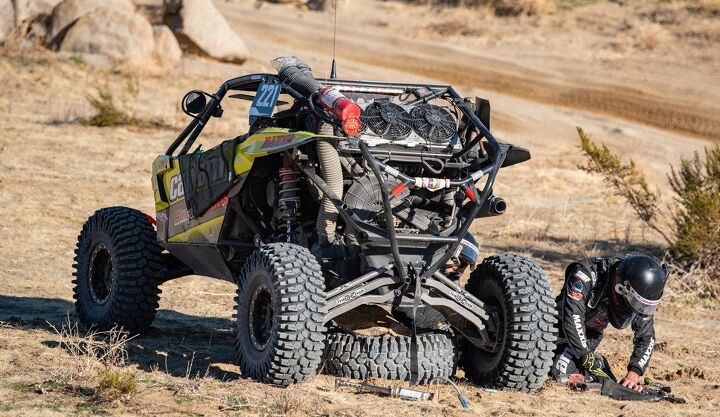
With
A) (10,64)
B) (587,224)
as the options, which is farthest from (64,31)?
(587,224)

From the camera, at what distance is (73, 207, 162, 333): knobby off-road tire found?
31.2 ft

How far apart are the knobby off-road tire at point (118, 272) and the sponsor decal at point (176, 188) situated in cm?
40

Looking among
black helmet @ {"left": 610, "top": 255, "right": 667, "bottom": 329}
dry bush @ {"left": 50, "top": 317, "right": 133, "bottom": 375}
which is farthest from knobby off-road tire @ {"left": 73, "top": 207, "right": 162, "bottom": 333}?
black helmet @ {"left": 610, "top": 255, "right": 667, "bottom": 329}

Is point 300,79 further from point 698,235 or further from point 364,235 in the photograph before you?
point 698,235

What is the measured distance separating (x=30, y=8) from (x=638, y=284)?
19154 millimetres

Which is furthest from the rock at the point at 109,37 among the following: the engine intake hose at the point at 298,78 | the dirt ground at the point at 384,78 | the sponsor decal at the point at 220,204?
the engine intake hose at the point at 298,78

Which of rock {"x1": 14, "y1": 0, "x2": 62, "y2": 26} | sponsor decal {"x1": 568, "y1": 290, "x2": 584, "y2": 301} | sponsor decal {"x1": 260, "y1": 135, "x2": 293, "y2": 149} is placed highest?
sponsor decal {"x1": 260, "y1": 135, "x2": 293, "y2": 149}

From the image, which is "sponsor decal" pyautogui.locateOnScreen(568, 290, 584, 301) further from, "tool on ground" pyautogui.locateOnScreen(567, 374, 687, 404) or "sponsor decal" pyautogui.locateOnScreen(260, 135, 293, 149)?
"sponsor decal" pyautogui.locateOnScreen(260, 135, 293, 149)

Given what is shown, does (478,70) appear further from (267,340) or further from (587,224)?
(267,340)

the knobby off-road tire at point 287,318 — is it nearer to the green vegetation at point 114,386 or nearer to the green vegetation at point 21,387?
the green vegetation at point 114,386

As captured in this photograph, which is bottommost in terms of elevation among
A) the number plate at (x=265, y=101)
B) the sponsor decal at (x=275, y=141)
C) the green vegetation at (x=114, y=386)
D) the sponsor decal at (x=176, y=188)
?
the green vegetation at (x=114, y=386)

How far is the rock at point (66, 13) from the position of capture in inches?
974

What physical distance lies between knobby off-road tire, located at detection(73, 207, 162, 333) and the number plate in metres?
1.66

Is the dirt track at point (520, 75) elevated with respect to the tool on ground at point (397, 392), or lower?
lower
